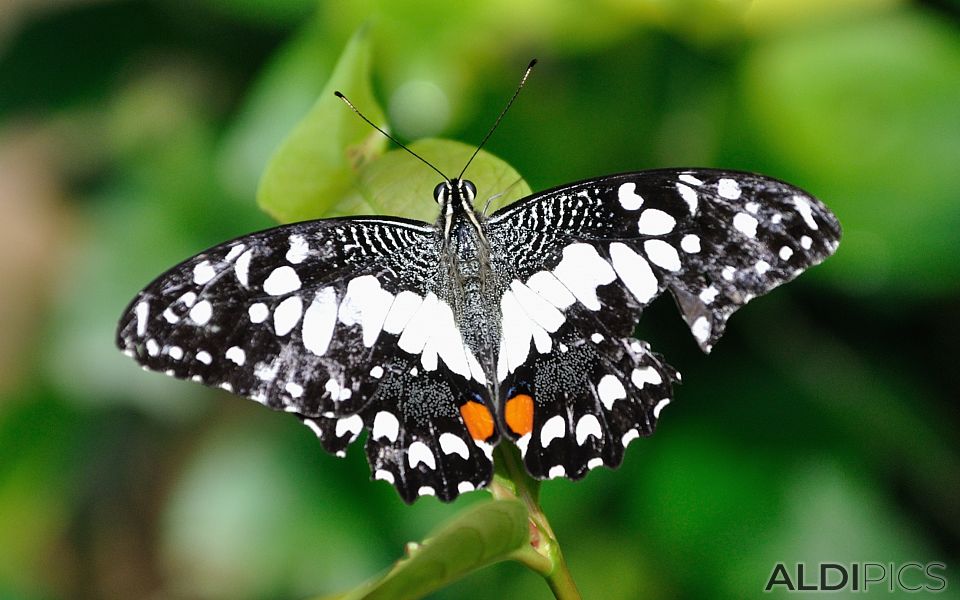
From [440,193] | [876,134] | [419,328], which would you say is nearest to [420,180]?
[440,193]

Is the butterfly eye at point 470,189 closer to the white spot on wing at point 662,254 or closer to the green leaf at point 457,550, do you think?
the white spot on wing at point 662,254

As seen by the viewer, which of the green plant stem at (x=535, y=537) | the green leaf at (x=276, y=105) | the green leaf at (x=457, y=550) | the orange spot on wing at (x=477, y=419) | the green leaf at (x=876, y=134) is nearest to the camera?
the green leaf at (x=457, y=550)

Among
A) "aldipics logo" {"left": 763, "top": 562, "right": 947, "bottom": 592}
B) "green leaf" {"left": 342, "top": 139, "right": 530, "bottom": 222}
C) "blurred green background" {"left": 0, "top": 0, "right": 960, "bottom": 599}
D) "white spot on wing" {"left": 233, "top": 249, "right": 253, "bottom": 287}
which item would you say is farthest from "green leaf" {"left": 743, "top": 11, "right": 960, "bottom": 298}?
"white spot on wing" {"left": 233, "top": 249, "right": 253, "bottom": 287}

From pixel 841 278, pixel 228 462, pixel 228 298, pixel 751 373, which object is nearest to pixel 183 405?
pixel 228 462

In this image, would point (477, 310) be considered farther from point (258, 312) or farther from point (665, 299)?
point (665, 299)

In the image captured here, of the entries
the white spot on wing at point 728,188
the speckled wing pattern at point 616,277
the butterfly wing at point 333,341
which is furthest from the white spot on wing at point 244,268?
the white spot on wing at point 728,188
